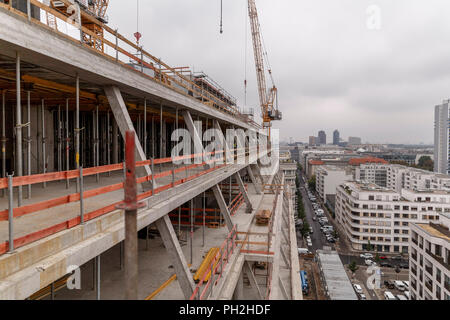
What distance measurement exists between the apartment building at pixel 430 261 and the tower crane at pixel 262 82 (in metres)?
34.7

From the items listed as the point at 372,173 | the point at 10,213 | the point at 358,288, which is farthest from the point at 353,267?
the point at 372,173

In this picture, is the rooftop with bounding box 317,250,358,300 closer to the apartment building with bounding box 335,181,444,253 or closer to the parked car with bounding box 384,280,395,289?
the parked car with bounding box 384,280,395,289

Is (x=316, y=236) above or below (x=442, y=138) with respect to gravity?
below

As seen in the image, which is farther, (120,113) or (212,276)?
(212,276)

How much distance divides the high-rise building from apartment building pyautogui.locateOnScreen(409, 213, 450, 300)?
287ft

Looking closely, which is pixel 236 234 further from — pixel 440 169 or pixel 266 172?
pixel 440 169

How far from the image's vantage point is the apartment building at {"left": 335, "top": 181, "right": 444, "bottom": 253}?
4522 centimetres

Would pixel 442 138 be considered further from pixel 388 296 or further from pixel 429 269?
pixel 429 269

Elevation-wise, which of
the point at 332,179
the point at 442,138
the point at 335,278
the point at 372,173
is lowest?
the point at 335,278

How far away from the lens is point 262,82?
53.4 metres

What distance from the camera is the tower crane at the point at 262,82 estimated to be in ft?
A: 159

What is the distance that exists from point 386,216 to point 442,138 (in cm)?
7826

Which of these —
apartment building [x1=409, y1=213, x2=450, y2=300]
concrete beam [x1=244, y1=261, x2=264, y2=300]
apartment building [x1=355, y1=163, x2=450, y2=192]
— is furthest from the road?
concrete beam [x1=244, y1=261, x2=264, y2=300]

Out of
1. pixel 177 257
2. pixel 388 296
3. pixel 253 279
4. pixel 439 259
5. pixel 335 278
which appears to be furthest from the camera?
pixel 335 278
